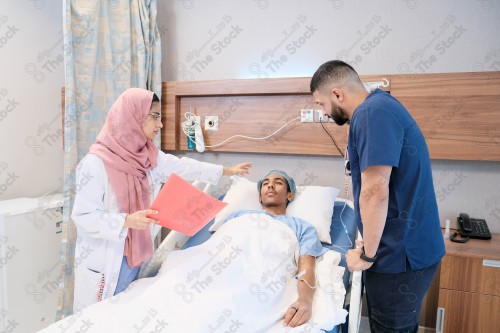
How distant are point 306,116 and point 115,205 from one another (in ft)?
4.64

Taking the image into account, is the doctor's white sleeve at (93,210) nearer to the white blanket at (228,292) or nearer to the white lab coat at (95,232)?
the white lab coat at (95,232)

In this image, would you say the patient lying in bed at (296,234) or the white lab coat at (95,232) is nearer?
the patient lying in bed at (296,234)

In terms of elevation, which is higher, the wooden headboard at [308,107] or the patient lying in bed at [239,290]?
the wooden headboard at [308,107]

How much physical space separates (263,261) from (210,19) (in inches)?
79.5

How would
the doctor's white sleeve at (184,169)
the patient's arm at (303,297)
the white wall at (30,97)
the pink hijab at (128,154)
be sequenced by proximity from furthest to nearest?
the white wall at (30,97)
the doctor's white sleeve at (184,169)
the pink hijab at (128,154)
the patient's arm at (303,297)

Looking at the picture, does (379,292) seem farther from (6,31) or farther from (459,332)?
(6,31)

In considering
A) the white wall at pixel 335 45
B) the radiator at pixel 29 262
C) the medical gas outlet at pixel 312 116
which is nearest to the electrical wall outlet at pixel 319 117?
the medical gas outlet at pixel 312 116

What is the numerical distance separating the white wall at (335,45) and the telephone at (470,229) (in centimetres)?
16

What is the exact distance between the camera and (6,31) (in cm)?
237

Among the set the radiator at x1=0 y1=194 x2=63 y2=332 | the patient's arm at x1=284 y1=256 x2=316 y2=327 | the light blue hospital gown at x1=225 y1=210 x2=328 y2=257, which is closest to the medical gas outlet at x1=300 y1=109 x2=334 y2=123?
the light blue hospital gown at x1=225 y1=210 x2=328 y2=257

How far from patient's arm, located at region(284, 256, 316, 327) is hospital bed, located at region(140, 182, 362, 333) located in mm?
134

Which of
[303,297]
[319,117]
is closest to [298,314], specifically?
[303,297]

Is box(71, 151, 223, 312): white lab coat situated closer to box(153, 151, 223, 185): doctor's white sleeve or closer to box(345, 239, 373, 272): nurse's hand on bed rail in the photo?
box(153, 151, 223, 185): doctor's white sleeve

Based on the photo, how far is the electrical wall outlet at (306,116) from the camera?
246 centimetres
